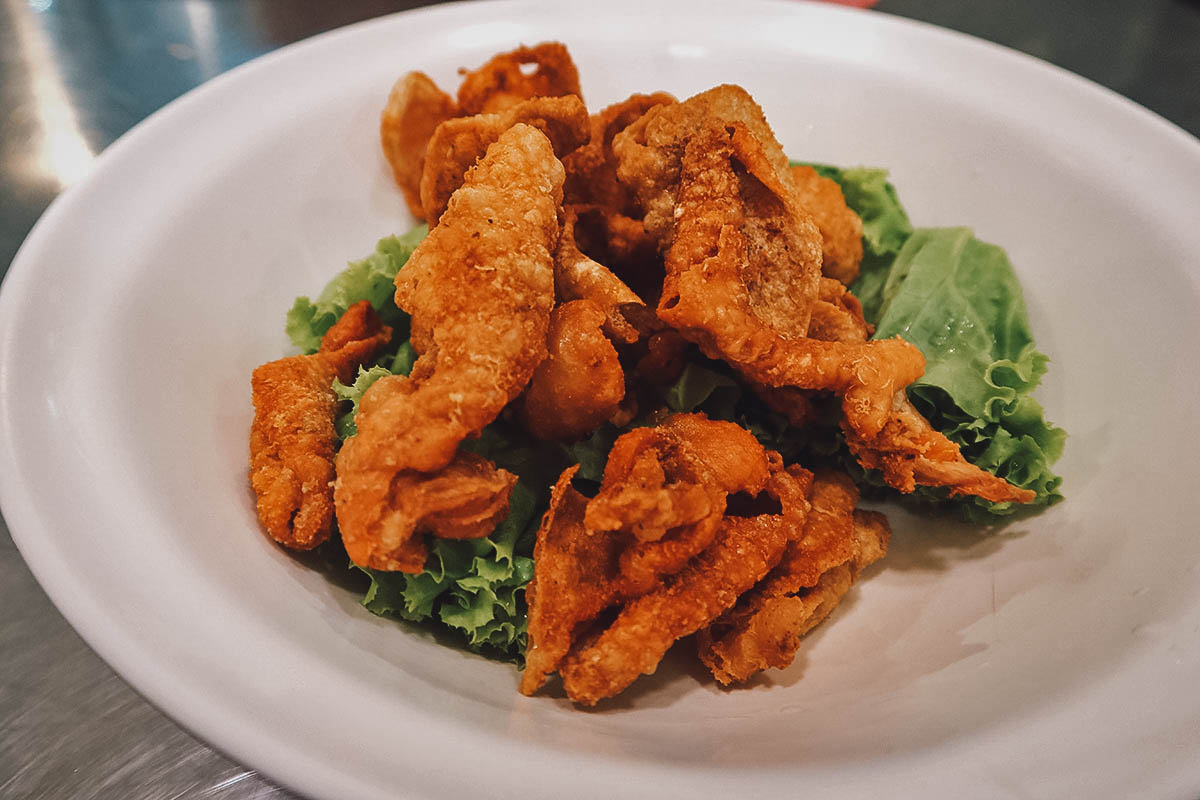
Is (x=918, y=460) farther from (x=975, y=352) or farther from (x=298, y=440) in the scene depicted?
(x=298, y=440)

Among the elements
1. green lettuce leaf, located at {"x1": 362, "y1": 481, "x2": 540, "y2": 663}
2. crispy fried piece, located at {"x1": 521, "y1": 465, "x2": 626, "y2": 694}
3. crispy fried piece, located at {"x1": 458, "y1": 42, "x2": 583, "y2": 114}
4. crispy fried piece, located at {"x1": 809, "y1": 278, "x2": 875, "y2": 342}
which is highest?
crispy fried piece, located at {"x1": 458, "y1": 42, "x2": 583, "y2": 114}

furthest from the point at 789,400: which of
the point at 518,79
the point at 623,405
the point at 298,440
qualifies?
the point at 518,79

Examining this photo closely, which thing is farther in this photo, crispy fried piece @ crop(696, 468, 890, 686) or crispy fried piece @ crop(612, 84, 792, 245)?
crispy fried piece @ crop(612, 84, 792, 245)

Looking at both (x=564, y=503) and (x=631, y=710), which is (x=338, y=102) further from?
(x=631, y=710)

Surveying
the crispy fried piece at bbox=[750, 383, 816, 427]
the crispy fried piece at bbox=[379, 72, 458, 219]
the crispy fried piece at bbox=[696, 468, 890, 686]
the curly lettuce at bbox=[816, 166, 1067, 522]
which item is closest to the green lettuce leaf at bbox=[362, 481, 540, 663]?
the crispy fried piece at bbox=[696, 468, 890, 686]

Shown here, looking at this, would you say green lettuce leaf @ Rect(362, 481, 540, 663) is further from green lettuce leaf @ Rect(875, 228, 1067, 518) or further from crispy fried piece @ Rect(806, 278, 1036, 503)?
green lettuce leaf @ Rect(875, 228, 1067, 518)

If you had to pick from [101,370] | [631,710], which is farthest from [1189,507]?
[101,370]

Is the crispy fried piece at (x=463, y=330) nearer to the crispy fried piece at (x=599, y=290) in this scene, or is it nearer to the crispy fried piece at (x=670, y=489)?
the crispy fried piece at (x=599, y=290)
